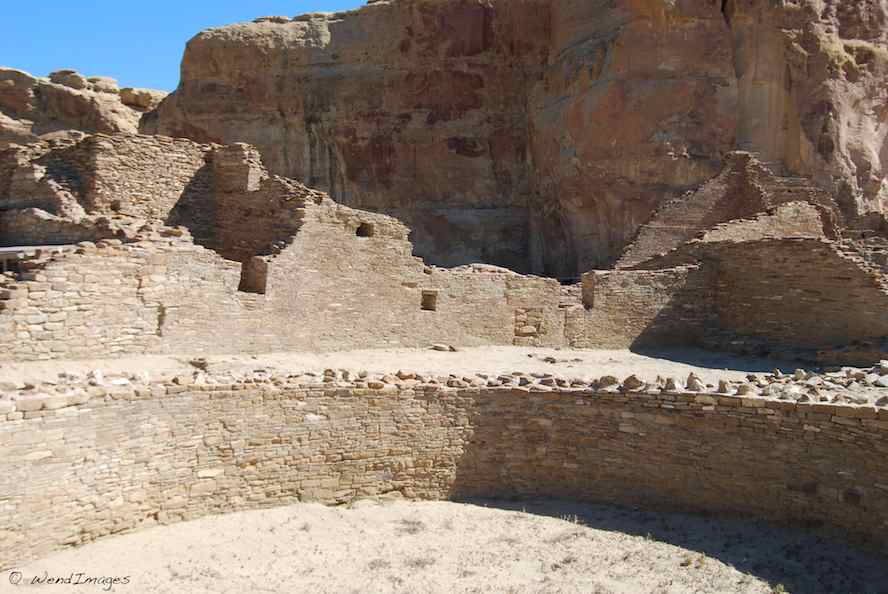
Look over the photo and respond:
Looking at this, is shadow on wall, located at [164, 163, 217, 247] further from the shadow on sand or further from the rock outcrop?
the rock outcrop

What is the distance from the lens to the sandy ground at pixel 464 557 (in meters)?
6.77

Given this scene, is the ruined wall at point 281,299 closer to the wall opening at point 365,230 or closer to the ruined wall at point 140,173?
the wall opening at point 365,230

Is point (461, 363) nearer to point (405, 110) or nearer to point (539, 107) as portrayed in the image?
point (539, 107)

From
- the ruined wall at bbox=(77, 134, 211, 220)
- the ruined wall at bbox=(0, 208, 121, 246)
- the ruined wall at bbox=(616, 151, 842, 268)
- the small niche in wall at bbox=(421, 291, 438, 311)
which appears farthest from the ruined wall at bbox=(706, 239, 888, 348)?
the ruined wall at bbox=(0, 208, 121, 246)

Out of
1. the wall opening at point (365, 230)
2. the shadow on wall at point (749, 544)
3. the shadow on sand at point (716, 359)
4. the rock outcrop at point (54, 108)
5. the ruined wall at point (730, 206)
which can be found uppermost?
the rock outcrop at point (54, 108)

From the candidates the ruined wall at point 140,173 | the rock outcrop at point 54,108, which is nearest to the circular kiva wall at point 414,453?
the ruined wall at point 140,173

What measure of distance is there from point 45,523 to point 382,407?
11.4ft

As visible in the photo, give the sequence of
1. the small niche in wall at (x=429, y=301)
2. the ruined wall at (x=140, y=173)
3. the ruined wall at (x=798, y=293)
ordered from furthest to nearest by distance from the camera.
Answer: the small niche in wall at (x=429, y=301)
the ruined wall at (x=798, y=293)
the ruined wall at (x=140, y=173)

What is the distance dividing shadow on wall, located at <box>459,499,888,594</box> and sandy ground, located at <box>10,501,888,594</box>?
0.05 ft

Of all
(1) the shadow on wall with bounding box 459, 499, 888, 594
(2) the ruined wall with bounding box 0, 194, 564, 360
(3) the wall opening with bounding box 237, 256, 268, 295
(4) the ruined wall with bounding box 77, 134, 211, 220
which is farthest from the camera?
(4) the ruined wall with bounding box 77, 134, 211, 220

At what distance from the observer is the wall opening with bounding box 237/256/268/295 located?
11891mm

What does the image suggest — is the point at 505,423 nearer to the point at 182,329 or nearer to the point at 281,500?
the point at 281,500

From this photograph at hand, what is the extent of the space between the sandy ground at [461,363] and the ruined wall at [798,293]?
0.98 metres

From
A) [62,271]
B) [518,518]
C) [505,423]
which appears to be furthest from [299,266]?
[518,518]
